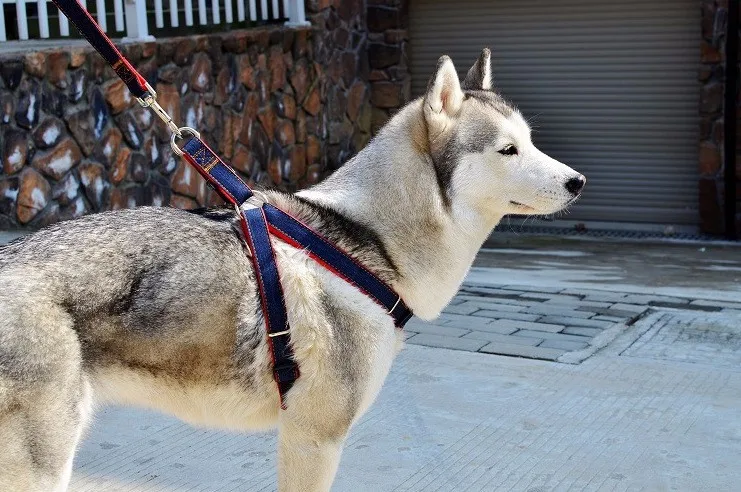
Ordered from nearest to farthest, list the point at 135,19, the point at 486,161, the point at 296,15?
1. the point at 486,161
2. the point at 135,19
3. the point at 296,15

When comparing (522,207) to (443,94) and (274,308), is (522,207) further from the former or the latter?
(274,308)

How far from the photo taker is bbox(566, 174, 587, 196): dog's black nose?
3.30 meters

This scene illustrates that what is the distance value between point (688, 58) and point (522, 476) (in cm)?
725

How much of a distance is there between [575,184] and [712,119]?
23.9 ft

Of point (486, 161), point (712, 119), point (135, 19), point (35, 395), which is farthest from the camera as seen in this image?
point (712, 119)

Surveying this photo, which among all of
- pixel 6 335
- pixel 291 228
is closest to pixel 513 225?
pixel 291 228

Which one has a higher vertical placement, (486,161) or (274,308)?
(486,161)

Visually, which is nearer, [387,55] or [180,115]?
[180,115]

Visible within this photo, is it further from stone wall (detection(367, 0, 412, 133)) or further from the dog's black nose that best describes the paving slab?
stone wall (detection(367, 0, 412, 133))

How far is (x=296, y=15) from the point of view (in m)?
10.4

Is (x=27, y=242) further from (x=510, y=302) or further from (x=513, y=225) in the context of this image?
(x=513, y=225)

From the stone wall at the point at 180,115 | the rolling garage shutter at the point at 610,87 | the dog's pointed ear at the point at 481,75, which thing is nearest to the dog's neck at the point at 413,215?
the dog's pointed ear at the point at 481,75

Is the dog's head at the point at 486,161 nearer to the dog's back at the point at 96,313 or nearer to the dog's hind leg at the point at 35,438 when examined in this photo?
the dog's back at the point at 96,313

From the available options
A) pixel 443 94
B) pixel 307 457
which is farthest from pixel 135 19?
pixel 307 457
